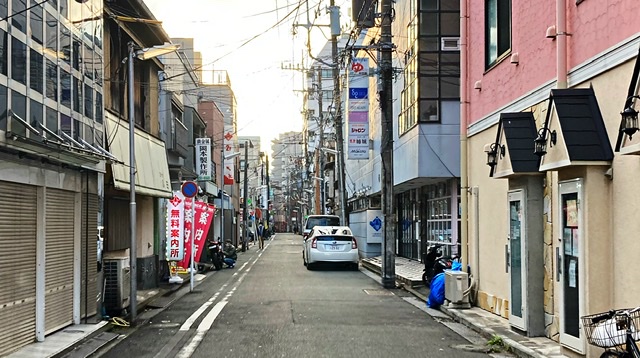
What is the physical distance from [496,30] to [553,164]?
5577 mm

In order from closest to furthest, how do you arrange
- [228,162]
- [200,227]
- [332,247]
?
[200,227] → [332,247] → [228,162]

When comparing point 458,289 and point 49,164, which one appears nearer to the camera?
point 49,164

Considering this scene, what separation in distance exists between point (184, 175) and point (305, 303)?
16.1m

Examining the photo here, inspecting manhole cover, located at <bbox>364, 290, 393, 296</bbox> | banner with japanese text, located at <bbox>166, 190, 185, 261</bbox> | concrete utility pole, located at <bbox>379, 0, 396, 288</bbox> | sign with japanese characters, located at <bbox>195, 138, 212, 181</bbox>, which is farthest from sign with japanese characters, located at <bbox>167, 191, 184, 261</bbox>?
sign with japanese characters, located at <bbox>195, 138, 212, 181</bbox>

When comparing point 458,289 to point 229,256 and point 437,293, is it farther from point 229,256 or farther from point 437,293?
point 229,256

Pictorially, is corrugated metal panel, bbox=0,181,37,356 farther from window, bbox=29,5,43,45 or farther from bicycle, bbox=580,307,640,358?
bicycle, bbox=580,307,640,358

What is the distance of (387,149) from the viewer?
2002cm

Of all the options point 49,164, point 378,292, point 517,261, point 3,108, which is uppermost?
point 3,108

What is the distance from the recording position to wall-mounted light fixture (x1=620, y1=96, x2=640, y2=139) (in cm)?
664

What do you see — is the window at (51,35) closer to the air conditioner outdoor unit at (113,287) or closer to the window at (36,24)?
the window at (36,24)

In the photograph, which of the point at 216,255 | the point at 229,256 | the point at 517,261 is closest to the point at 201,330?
the point at 517,261

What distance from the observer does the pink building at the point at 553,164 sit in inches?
316

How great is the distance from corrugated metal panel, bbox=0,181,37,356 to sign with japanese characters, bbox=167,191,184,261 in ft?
36.1

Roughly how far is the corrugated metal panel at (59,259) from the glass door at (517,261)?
7339 millimetres
